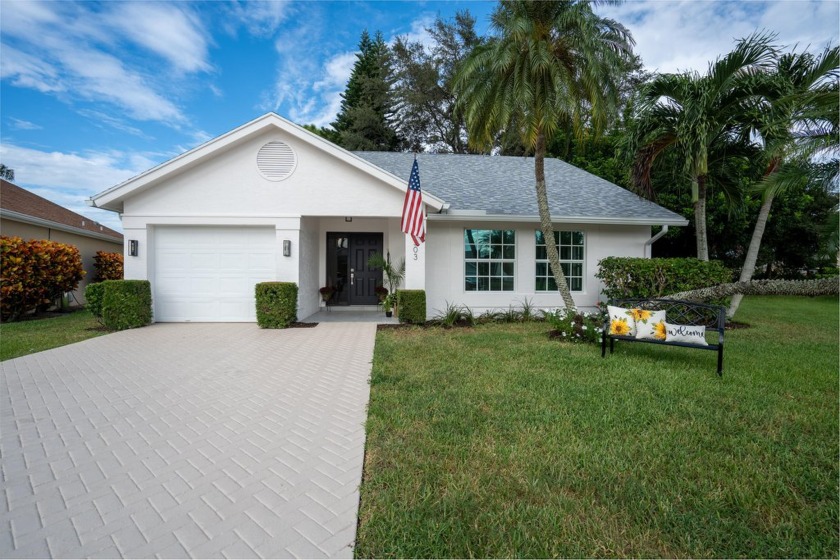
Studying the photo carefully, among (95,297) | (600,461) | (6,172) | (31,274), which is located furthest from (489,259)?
(6,172)

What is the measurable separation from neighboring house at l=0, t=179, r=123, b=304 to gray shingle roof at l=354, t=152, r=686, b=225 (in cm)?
1149

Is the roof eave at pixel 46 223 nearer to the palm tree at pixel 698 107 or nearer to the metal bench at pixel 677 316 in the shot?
the metal bench at pixel 677 316

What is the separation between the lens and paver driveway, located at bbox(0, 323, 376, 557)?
7.23ft

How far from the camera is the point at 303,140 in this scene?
9.31 metres

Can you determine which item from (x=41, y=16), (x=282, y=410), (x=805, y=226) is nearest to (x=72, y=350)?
(x=282, y=410)

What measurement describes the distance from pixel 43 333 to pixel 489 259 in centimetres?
1132

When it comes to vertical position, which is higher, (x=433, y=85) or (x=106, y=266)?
(x=433, y=85)

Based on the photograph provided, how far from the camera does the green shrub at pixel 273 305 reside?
905 centimetres

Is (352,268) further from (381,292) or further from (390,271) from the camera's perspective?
(390,271)

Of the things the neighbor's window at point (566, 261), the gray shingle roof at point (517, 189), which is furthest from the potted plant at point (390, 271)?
the neighbor's window at point (566, 261)

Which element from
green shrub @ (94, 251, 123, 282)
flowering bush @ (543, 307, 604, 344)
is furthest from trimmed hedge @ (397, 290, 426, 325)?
green shrub @ (94, 251, 123, 282)

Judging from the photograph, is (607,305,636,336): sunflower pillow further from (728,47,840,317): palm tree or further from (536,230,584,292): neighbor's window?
(536,230,584,292): neighbor's window

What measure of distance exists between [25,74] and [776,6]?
1734cm

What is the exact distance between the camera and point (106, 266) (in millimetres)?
15062
